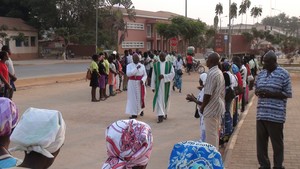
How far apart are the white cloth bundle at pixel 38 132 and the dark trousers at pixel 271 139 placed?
3.85m

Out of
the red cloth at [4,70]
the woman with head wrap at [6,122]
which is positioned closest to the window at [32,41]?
the red cloth at [4,70]

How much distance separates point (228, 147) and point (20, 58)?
40344mm

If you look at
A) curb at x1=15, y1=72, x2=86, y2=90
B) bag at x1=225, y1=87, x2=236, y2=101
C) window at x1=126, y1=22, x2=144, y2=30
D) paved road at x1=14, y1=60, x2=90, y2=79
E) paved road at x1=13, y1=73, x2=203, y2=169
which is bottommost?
paved road at x1=13, y1=73, x2=203, y2=169

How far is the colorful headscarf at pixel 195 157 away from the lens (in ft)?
6.02

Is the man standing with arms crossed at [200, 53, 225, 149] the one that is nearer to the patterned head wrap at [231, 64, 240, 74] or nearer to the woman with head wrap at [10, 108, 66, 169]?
the patterned head wrap at [231, 64, 240, 74]

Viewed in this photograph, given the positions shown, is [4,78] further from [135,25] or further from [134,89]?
[135,25]

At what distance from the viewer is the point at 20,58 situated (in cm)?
4416

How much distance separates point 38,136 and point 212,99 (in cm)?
388

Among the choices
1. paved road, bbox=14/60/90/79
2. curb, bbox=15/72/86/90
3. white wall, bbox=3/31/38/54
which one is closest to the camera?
curb, bbox=15/72/86/90

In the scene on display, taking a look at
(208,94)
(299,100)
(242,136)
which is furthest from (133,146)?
(299,100)

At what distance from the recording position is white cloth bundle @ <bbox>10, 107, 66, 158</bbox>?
2119mm

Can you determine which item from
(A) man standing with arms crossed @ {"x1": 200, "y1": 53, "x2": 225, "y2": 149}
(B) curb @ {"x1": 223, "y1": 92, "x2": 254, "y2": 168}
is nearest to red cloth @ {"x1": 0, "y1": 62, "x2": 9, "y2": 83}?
(B) curb @ {"x1": 223, "y1": 92, "x2": 254, "y2": 168}

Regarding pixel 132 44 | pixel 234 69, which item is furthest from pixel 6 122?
pixel 132 44

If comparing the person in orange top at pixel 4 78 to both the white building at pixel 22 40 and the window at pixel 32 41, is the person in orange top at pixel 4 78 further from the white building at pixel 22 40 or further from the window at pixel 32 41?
the window at pixel 32 41
